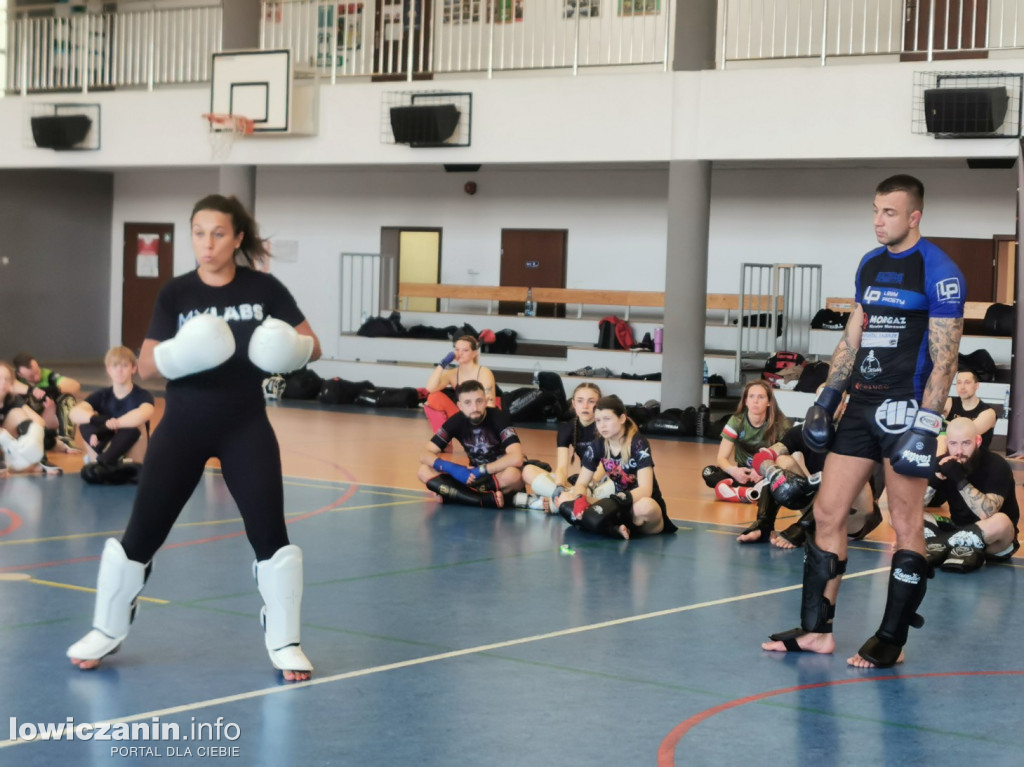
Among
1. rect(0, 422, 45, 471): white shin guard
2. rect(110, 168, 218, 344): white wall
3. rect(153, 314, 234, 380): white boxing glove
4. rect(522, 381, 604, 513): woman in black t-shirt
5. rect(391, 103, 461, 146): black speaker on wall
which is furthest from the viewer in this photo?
rect(110, 168, 218, 344): white wall

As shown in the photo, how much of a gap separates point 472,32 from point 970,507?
45.1ft

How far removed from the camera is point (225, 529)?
27.6 ft

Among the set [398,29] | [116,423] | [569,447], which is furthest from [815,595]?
[398,29]

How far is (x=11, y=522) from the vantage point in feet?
27.8

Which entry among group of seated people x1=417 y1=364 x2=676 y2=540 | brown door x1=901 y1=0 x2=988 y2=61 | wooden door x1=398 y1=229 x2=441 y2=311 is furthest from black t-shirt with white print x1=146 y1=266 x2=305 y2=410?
wooden door x1=398 y1=229 x2=441 y2=311

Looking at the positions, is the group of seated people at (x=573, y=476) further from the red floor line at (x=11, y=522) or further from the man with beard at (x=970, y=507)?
the red floor line at (x=11, y=522)

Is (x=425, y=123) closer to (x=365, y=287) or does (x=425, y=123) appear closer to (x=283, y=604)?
(x=365, y=287)

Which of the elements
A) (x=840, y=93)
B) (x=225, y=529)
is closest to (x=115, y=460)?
(x=225, y=529)

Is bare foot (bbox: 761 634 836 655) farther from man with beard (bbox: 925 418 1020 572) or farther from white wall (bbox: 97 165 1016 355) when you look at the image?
white wall (bbox: 97 165 1016 355)

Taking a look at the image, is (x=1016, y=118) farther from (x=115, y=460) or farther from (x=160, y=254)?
(x=160, y=254)

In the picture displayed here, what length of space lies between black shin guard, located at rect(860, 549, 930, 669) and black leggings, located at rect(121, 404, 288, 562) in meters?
2.52

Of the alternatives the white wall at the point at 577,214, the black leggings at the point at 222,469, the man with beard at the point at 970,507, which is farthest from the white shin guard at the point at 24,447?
the white wall at the point at 577,214

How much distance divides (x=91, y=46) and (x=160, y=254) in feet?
14.5

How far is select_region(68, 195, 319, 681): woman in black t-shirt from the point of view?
4.93 meters
